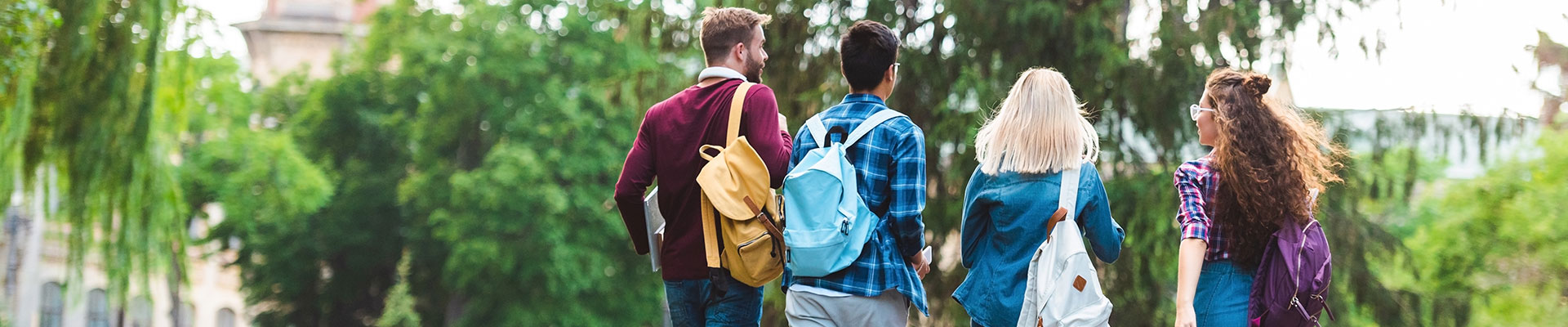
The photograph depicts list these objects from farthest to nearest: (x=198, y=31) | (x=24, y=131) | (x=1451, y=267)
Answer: (x=1451, y=267), (x=198, y=31), (x=24, y=131)

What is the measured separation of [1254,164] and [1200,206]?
18 cm

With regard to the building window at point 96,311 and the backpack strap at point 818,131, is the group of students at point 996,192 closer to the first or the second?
the backpack strap at point 818,131

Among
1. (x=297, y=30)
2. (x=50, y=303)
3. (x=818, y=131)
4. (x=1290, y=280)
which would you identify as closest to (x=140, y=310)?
(x=818, y=131)

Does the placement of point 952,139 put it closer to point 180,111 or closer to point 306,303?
point 180,111

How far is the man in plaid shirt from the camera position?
12.7 ft

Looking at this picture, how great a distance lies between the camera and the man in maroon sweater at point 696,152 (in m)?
4.07

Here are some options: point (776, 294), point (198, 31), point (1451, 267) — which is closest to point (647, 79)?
point (776, 294)

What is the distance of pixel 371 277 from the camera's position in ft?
86.6

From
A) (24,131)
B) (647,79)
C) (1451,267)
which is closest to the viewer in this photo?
(24,131)

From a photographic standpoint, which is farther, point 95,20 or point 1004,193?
point 95,20

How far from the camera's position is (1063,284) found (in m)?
3.79

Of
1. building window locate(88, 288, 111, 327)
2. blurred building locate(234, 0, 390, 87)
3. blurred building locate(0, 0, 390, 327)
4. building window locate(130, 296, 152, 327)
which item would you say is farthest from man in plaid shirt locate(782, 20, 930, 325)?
blurred building locate(234, 0, 390, 87)

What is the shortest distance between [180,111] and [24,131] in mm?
1372

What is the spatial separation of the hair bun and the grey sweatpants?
44.1 inches
